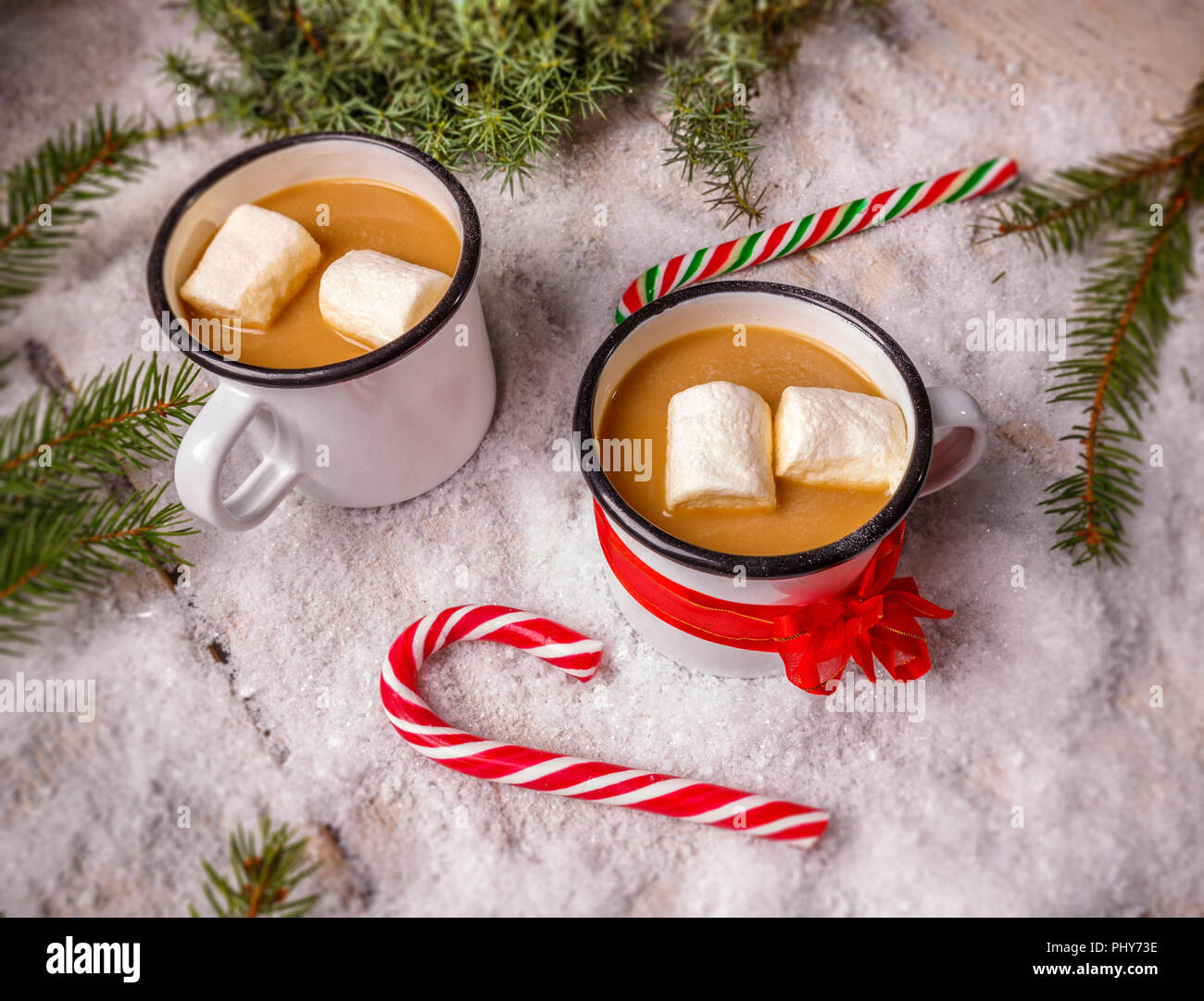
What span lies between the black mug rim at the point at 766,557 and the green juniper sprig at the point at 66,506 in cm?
48

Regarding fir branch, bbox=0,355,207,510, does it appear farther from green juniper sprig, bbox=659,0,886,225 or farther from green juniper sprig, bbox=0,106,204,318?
green juniper sprig, bbox=659,0,886,225

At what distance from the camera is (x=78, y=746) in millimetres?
1212

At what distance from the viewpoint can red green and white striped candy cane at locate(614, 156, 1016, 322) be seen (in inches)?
56.1

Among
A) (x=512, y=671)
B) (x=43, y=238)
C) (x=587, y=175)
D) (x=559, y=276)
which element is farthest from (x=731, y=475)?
(x=43, y=238)

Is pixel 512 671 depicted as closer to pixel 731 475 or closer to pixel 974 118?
pixel 731 475

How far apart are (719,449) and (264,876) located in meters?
0.66

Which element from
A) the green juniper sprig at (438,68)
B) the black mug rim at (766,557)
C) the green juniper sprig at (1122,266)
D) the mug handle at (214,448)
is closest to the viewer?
the green juniper sprig at (1122,266)

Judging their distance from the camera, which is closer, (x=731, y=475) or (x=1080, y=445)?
(x=731, y=475)

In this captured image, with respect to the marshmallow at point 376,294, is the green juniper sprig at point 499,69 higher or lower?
higher

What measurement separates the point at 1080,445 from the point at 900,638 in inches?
17.9

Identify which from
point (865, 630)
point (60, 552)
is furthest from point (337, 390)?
point (865, 630)

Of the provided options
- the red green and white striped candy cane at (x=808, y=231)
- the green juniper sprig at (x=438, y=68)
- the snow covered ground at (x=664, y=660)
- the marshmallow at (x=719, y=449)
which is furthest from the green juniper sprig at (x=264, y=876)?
the green juniper sprig at (x=438, y=68)

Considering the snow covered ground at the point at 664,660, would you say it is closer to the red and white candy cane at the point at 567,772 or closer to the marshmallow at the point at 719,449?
the red and white candy cane at the point at 567,772

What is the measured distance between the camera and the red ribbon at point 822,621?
1.08 m
